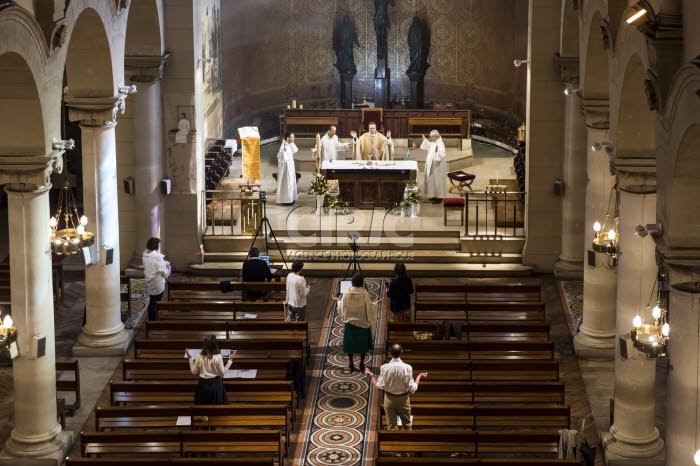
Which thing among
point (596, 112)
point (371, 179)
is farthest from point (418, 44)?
point (596, 112)

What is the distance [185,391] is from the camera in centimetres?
1795

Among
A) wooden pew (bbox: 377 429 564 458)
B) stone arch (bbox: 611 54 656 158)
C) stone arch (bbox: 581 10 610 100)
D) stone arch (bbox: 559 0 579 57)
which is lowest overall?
wooden pew (bbox: 377 429 564 458)

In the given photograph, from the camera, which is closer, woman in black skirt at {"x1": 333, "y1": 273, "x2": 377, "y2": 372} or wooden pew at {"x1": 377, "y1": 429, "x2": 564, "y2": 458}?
wooden pew at {"x1": 377, "y1": 429, "x2": 564, "y2": 458}

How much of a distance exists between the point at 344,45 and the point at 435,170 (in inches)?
355

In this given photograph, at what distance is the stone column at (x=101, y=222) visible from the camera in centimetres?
2038

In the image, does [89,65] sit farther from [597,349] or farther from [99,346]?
[597,349]

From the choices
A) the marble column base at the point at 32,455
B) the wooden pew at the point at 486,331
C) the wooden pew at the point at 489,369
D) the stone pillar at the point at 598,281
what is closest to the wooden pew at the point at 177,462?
the marble column base at the point at 32,455

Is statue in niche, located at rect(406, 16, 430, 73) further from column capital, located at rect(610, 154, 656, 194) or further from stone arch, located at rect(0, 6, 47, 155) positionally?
stone arch, located at rect(0, 6, 47, 155)

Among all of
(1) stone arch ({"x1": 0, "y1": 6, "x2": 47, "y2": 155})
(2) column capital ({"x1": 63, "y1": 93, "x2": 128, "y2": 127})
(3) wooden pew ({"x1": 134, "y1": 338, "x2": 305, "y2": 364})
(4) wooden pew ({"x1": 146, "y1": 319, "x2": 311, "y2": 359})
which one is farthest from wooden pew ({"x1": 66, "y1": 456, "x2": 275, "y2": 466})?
(2) column capital ({"x1": 63, "y1": 93, "x2": 128, "y2": 127})

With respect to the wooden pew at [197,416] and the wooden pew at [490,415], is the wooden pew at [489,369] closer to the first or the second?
the wooden pew at [490,415]

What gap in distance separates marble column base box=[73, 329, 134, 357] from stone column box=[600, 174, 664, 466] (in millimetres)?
8532

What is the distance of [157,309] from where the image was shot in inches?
846

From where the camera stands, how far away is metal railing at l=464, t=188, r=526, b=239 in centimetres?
2668

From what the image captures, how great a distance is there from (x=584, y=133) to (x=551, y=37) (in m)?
2.24
